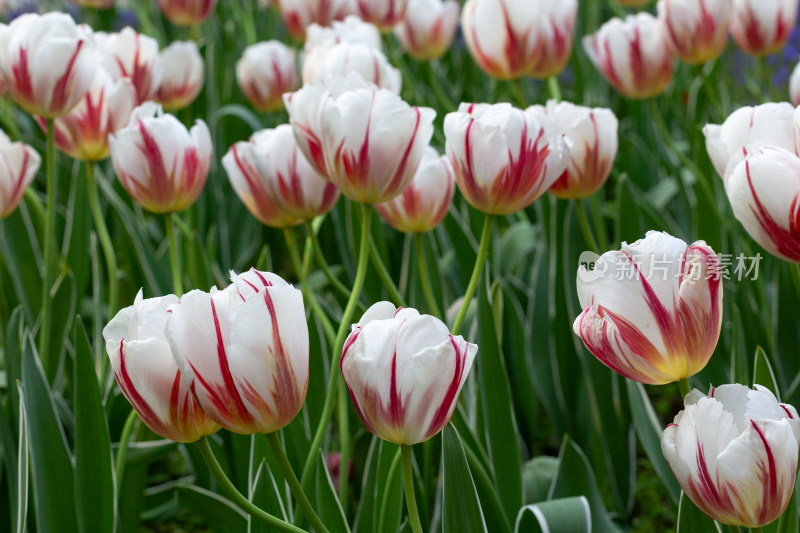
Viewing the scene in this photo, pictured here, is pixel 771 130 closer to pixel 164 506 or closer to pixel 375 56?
pixel 375 56

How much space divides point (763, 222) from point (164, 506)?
2.90ft

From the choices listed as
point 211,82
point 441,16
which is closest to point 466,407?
point 441,16

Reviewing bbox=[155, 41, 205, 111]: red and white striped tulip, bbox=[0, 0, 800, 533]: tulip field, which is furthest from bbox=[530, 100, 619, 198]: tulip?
bbox=[155, 41, 205, 111]: red and white striped tulip

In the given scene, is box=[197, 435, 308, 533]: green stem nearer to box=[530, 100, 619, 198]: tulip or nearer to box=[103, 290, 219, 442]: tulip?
box=[103, 290, 219, 442]: tulip

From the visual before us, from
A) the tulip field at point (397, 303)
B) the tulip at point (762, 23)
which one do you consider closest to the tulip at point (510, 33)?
the tulip field at point (397, 303)

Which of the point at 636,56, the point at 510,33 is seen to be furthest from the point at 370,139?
the point at 636,56

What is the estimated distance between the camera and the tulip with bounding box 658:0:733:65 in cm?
143

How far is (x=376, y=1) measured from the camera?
1769 millimetres

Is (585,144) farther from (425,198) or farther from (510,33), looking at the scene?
(510,33)

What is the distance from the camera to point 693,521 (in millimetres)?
743

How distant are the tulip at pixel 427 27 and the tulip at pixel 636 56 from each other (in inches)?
21.7

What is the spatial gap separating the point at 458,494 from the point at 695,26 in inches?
39.3

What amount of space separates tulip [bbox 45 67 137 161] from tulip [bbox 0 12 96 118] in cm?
8

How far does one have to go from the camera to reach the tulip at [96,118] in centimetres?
114
